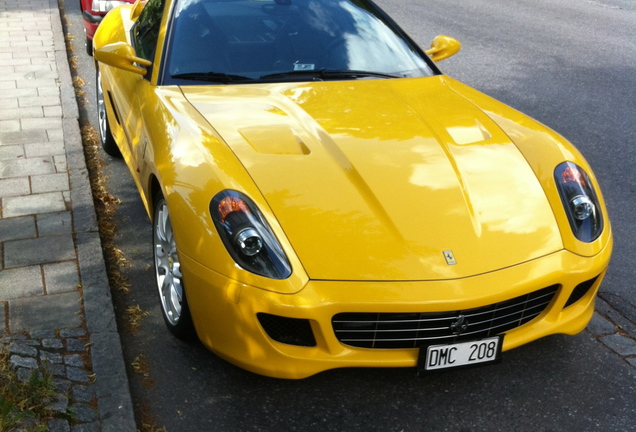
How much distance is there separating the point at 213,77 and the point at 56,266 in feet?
4.44

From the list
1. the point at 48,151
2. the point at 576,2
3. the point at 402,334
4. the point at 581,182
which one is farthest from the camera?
the point at 576,2

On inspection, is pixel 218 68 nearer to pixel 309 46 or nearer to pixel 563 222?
pixel 309 46

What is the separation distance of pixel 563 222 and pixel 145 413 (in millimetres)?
1937

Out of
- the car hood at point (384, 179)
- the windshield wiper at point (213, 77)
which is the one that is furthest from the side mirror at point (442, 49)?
the windshield wiper at point (213, 77)

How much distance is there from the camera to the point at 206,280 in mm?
3053

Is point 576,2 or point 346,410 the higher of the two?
point 346,410

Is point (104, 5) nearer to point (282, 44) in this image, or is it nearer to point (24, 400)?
point (282, 44)

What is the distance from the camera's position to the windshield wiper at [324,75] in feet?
13.9

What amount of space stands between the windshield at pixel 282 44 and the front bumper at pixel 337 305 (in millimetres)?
1452

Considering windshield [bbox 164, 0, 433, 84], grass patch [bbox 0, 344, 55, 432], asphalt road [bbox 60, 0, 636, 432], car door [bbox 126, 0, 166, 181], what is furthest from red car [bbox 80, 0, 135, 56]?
grass patch [bbox 0, 344, 55, 432]

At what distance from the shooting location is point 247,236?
119 inches

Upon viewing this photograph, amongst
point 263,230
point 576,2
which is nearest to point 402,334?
point 263,230

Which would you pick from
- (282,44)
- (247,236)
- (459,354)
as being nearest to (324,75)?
(282,44)

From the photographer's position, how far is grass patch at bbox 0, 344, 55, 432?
290 centimetres
